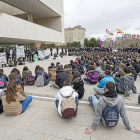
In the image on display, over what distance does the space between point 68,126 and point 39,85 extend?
341 centimetres

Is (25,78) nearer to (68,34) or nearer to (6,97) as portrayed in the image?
(6,97)

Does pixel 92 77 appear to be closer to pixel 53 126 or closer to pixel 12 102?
pixel 53 126

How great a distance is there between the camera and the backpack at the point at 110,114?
2.40 m

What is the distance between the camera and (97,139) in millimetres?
2389

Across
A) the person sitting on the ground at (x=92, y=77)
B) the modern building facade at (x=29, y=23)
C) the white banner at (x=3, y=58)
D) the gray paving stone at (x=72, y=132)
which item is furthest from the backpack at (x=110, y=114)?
the modern building facade at (x=29, y=23)

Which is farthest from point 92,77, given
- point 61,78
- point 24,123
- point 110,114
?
point 24,123

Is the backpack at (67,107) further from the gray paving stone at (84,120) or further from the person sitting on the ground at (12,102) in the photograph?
the person sitting on the ground at (12,102)

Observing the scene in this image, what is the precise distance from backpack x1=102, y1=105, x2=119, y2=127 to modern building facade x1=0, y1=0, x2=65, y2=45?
13920 millimetres

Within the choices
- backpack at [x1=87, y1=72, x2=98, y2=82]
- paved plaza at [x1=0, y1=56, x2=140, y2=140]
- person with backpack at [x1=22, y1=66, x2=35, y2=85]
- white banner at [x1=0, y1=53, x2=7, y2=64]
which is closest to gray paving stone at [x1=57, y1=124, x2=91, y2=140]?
paved plaza at [x1=0, y1=56, x2=140, y2=140]

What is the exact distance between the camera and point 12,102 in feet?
9.94

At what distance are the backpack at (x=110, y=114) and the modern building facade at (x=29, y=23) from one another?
13920mm

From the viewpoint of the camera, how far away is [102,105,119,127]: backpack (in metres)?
2.40

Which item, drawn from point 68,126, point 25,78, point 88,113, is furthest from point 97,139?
point 25,78

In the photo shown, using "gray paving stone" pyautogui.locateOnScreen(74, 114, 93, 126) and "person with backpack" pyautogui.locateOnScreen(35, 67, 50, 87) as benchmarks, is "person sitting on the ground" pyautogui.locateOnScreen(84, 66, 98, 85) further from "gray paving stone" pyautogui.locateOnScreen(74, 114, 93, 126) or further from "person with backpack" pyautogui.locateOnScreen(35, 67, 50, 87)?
"gray paving stone" pyautogui.locateOnScreen(74, 114, 93, 126)
